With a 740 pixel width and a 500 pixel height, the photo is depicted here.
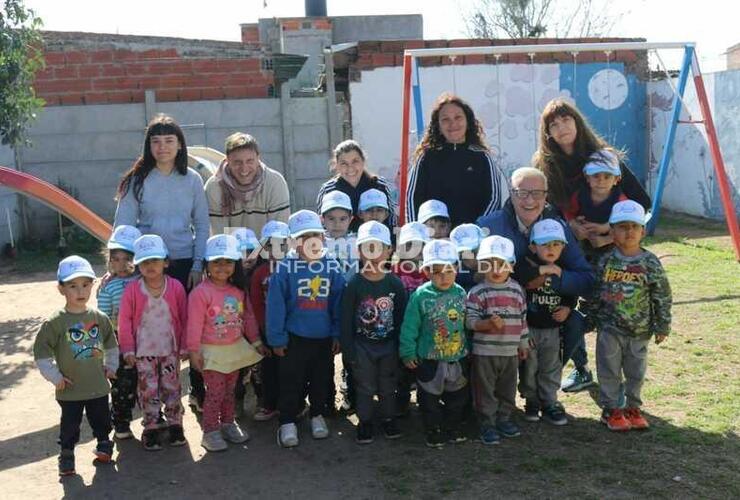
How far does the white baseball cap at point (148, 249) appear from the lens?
14.1 feet

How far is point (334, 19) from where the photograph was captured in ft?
77.9

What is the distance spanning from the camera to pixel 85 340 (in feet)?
13.5

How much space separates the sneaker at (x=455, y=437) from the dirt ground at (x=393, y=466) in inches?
2.3

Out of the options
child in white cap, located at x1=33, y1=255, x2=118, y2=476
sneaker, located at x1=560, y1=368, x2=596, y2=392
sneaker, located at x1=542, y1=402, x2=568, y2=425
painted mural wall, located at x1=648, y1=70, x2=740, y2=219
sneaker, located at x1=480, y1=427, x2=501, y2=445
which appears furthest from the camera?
painted mural wall, located at x1=648, y1=70, x2=740, y2=219

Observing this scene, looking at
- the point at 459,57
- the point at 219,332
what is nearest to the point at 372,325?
the point at 219,332

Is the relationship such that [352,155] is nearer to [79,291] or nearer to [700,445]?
[79,291]

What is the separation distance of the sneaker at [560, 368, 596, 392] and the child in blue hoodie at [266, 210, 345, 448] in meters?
1.64

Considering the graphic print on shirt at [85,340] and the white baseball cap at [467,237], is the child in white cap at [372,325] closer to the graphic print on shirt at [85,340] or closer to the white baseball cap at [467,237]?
the white baseball cap at [467,237]

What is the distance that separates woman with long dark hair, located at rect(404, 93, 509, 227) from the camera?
509 centimetres

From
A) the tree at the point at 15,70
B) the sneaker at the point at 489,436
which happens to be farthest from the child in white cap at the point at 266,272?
the tree at the point at 15,70

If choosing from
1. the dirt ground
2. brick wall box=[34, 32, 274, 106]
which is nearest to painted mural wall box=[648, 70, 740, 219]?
brick wall box=[34, 32, 274, 106]

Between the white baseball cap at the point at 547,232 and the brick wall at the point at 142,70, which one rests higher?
the brick wall at the point at 142,70

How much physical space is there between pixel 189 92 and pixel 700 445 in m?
10.3

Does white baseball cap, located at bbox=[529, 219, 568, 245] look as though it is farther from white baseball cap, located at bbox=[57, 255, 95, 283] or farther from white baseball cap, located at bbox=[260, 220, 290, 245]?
white baseball cap, located at bbox=[57, 255, 95, 283]
